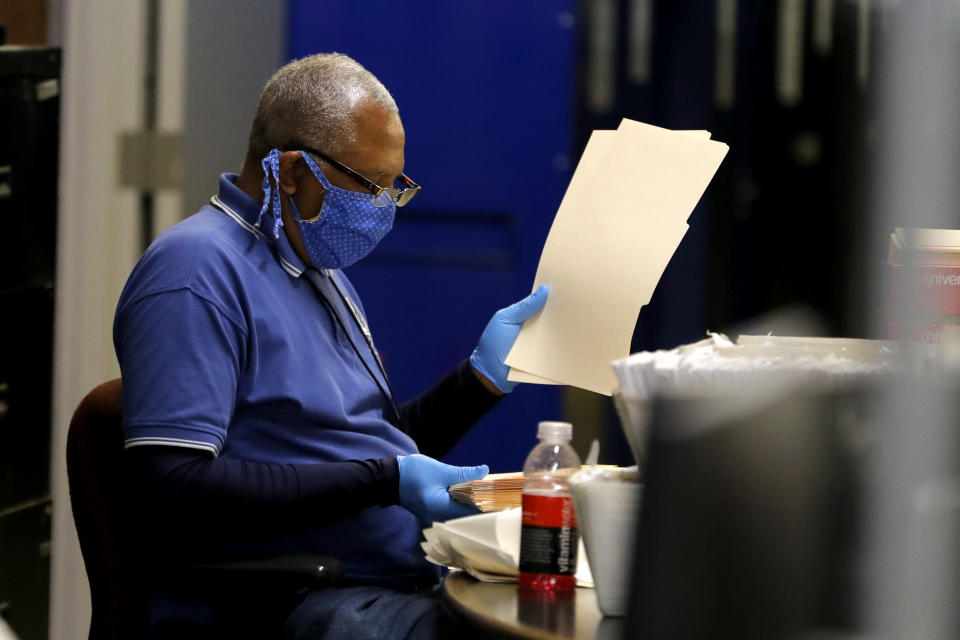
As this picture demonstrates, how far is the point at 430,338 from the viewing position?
2289 mm

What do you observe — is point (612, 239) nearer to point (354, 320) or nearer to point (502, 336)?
point (502, 336)

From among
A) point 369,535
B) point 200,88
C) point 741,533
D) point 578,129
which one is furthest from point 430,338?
point 741,533

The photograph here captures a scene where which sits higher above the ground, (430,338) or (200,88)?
(200,88)

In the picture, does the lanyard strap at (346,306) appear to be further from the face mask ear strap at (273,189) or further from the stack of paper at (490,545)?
the stack of paper at (490,545)

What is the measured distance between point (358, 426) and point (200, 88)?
1142 mm

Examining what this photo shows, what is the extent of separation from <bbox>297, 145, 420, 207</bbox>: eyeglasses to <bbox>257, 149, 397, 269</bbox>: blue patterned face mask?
0.01 meters

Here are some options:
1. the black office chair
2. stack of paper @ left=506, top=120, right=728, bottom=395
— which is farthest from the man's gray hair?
the black office chair

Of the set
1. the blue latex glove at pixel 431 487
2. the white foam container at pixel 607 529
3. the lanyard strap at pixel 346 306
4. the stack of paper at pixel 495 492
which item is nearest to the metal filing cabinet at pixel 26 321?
the lanyard strap at pixel 346 306

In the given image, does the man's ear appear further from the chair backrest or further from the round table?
the round table

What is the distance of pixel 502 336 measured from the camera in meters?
1.63

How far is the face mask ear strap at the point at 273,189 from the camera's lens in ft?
4.84

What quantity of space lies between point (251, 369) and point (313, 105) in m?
0.40

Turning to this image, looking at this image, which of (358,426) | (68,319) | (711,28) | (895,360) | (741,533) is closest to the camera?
(895,360)

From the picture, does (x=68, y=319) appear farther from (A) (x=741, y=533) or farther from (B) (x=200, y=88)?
(A) (x=741, y=533)
